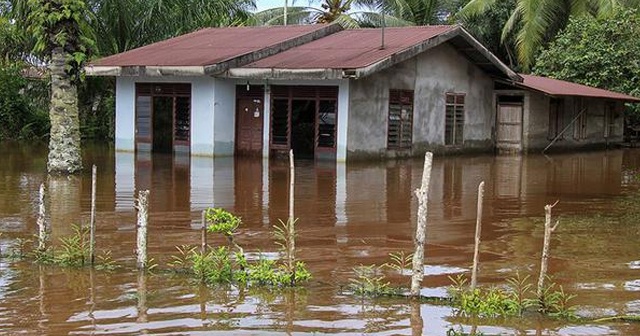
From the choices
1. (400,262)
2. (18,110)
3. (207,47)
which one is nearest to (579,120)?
(207,47)

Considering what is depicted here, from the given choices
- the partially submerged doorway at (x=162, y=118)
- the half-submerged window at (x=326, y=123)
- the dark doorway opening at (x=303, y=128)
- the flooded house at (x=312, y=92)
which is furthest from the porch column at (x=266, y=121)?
the partially submerged doorway at (x=162, y=118)

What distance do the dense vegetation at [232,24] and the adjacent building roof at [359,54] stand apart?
700 centimetres

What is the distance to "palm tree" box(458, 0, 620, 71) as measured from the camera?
32500 millimetres

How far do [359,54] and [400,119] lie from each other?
279cm

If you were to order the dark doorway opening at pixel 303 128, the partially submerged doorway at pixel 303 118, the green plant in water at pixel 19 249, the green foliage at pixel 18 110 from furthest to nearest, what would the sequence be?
the green foliage at pixel 18 110 < the dark doorway opening at pixel 303 128 < the partially submerged doorway at pixel 303 118 < the green plant in water at pixel 19 249

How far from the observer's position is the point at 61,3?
1616 centimetres

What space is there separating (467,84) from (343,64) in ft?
24.6

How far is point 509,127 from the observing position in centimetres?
2784

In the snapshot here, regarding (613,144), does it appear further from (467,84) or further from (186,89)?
(186,89)

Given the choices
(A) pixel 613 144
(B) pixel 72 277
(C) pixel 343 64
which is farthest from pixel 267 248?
(A) pixel 613 144

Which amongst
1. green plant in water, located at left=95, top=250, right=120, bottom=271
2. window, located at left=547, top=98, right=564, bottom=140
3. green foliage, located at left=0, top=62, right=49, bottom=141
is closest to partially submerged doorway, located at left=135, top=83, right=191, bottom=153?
green foliage, located at left=0, top=62, right=49, bottom=141

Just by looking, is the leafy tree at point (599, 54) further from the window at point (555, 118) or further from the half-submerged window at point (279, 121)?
the half-submerged window at point (279, 121)

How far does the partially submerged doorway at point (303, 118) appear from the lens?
22.0m

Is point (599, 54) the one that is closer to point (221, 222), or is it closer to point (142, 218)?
point (221, 222)
